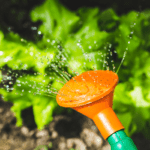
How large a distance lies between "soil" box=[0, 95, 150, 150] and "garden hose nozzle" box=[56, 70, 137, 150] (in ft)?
2.90

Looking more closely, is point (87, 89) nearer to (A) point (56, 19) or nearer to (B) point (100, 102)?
(B) point (100, 102)

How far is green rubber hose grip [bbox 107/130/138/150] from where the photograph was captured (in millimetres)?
504

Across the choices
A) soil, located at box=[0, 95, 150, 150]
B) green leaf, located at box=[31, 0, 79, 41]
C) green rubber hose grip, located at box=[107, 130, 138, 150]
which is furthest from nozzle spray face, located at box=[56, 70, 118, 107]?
soil, located at box=[0, 95, 150, 150]

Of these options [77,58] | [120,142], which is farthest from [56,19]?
[120,142]

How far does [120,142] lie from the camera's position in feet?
1.69

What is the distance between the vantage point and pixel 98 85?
1.82ft

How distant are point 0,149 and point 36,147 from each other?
31cm

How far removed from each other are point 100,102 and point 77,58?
669mm

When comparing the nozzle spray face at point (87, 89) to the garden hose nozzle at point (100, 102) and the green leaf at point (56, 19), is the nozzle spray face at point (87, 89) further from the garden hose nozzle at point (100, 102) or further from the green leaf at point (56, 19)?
the green leaf at point (56, 19)

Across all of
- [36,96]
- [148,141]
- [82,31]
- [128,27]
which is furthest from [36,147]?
[128,27]

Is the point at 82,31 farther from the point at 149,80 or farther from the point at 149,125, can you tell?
the point at 149,125

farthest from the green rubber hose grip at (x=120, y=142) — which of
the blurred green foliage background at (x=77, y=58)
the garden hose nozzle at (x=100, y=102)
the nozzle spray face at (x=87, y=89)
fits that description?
the blurred green foliage background at (x=77, y=58)

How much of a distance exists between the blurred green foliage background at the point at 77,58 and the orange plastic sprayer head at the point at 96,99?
1.61 ft

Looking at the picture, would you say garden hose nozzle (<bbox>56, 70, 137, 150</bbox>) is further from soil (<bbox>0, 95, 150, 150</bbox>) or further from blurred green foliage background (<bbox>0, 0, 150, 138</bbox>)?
soil (<bbox>0, 95, 150, 150</bbox>)
